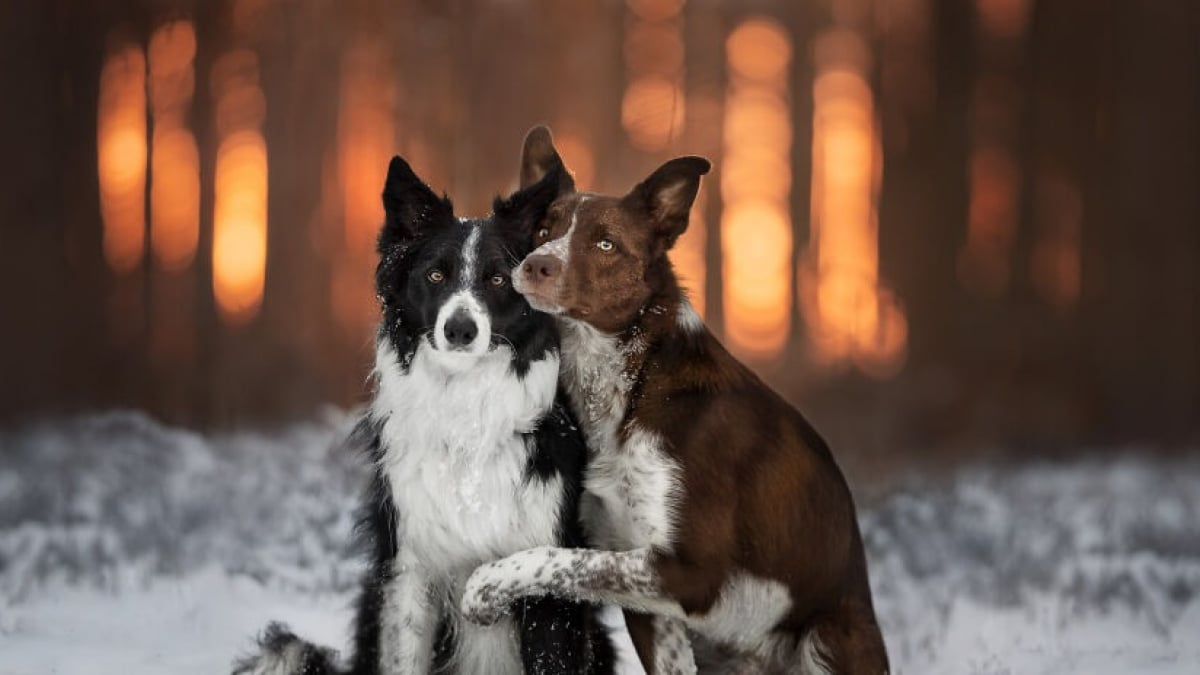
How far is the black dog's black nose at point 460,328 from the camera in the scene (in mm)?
3842

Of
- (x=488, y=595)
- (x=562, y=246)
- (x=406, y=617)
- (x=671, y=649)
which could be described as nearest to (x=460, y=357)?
(x=562, y=246)

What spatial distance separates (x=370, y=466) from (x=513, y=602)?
24.4 inches

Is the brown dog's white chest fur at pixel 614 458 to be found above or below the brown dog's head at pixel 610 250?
below

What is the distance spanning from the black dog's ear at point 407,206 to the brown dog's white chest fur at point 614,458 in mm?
482

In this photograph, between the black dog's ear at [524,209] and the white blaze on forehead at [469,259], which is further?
the black dog's ear at [524,209]

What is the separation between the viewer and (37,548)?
6324 mm

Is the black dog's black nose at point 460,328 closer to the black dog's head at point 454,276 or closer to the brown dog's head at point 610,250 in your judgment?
the black dog's head at point 454,276

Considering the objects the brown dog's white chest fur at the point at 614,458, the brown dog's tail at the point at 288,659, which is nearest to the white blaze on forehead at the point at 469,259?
the brown dog's white chest fur at the point at 614,458

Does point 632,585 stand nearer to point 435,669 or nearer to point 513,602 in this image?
point 513,602

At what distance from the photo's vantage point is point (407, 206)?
4.09m

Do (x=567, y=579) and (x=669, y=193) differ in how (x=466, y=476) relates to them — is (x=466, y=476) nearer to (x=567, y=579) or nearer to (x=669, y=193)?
(x=567, y=579)

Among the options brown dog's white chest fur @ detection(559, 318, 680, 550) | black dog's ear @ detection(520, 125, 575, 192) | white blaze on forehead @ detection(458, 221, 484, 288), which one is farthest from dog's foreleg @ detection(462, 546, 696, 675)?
black dog's ear @ detection(520, 125, 575, 192)

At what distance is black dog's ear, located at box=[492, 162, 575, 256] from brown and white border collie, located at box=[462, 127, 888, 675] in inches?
1.4

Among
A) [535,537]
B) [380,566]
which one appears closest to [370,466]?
[380,566]
